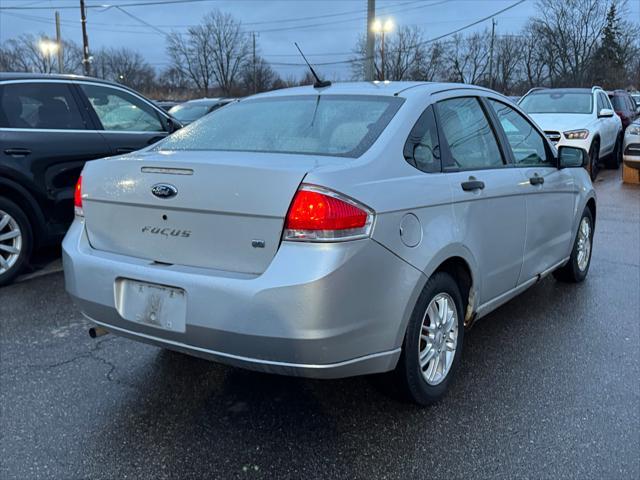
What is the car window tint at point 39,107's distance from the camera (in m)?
5.16

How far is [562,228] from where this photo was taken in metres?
4.53

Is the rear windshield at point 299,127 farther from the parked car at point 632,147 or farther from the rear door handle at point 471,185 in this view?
the parked car at point 632,147

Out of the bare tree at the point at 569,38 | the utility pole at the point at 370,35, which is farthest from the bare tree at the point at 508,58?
the utility pole at the point at 370,35

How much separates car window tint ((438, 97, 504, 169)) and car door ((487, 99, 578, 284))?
21 cm

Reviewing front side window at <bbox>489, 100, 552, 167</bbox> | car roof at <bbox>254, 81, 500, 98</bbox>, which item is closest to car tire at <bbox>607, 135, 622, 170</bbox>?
front side window at <bbox>489, 100, 552, 167</bbox>

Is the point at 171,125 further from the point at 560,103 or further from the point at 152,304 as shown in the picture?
the point at 560,103

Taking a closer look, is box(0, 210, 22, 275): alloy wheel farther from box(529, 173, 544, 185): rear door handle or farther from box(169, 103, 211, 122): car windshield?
box(169, 103, 211, 122): car windshield

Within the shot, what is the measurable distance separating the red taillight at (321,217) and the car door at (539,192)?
1.80m

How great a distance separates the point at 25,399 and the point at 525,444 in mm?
2527

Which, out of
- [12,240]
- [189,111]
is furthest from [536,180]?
[189,111]

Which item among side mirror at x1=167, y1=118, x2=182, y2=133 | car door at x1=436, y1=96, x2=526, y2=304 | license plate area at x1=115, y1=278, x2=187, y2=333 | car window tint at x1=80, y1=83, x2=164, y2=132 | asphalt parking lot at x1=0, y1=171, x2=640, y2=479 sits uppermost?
car window tint at x1=80, y1=83, x2=164, y2=132

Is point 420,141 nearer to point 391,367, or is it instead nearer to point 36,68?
point 391,367

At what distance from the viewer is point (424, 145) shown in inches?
119

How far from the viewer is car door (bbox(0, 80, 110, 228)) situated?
201 inches
